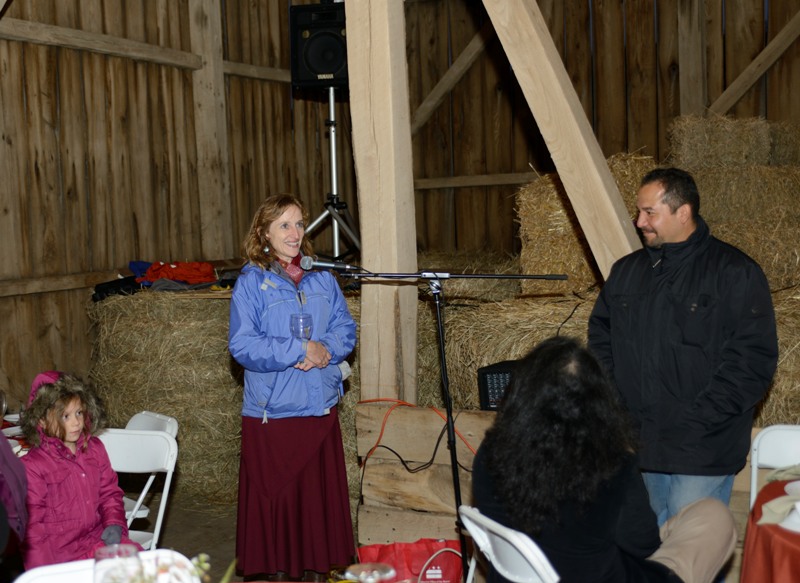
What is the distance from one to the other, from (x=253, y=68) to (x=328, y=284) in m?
4.80

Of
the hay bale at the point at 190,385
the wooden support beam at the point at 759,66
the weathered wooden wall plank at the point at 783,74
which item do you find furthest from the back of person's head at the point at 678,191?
the weathered wooden wall plank at the point at 783,74

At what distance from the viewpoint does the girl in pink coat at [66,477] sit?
2.73 metres

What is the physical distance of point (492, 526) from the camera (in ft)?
6.51

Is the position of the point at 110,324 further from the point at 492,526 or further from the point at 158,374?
the point at 492,526

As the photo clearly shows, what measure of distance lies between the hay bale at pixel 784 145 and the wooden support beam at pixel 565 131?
2745 millimetres

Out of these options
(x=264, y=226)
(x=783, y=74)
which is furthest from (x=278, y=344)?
(x=783, y=74)

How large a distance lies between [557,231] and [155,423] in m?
2.22

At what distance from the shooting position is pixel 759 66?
279 inches

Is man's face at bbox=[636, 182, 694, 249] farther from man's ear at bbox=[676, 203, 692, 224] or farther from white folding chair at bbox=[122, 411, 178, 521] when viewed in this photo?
white folding chair at bbox=[122, 411, 178, 521]

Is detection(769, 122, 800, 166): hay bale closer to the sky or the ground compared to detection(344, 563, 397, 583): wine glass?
closer to the sky

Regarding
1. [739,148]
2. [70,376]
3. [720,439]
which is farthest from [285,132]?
[720,439]

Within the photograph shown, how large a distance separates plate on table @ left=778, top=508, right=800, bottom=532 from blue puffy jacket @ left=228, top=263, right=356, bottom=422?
1.67m

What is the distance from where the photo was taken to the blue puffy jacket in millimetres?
3150

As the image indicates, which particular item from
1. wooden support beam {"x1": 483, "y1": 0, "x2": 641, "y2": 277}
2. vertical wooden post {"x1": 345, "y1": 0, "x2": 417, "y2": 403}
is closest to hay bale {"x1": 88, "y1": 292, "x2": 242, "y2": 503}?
vertical wooden post {"x1": 345, "y1": 0, "x2": 417, "y2": 403}
